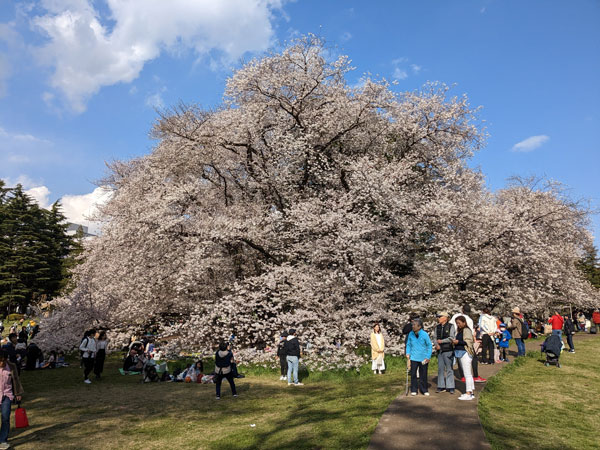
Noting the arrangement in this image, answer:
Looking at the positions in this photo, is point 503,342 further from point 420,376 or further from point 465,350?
point 420,376

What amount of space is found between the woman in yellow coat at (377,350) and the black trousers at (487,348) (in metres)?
3.33

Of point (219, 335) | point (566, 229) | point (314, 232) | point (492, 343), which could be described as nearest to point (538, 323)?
point (566, 229)

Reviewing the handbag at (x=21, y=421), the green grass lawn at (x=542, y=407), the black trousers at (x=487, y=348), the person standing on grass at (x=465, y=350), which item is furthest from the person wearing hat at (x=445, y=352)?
the handbag at (x=21, y=421)

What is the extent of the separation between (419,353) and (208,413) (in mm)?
5091

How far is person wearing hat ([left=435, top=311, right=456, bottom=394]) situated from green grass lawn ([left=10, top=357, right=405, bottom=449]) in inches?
47.5

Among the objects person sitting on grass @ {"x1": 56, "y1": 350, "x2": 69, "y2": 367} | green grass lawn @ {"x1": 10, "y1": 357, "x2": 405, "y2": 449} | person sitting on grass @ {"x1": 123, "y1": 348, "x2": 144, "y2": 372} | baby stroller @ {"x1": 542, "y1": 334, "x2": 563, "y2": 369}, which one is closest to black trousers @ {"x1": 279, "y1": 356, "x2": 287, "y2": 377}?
green grass lawn @ {"x1": 10, "y1": 357, "x2": 405, "y2": 449}

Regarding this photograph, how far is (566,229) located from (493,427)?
63.6 feet

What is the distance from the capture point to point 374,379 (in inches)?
487

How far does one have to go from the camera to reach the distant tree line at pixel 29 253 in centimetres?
4653

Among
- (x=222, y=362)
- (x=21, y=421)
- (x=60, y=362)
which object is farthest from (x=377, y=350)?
(x=60, y=362)

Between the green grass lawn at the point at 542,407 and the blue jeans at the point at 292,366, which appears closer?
the green grass lawn at the point at 542,407

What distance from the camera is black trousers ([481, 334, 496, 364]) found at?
13.1 m

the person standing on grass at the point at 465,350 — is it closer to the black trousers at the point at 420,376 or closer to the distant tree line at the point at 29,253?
the black trousers at the point at 420,376

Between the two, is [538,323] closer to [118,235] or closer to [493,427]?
[493,427]
